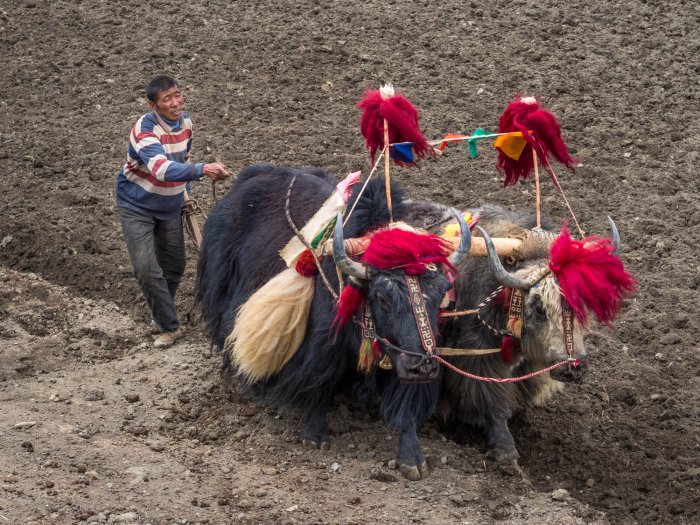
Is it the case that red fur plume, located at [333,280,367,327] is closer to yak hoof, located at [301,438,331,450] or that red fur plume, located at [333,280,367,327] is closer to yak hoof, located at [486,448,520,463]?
yak hoof, located at [301,438,331,450]

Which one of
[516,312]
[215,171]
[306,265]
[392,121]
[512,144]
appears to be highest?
[392,121]

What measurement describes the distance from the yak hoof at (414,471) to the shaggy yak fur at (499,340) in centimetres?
51

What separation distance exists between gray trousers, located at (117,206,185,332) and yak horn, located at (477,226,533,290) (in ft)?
8.27

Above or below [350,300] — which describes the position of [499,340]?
below

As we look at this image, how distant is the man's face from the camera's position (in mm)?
6254

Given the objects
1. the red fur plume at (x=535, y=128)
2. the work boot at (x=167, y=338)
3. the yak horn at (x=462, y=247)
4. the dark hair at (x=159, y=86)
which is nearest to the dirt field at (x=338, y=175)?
the work boot at (x=167, y=338)

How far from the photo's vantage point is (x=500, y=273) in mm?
4996

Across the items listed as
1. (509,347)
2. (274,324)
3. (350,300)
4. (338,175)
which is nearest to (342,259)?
(350,300)

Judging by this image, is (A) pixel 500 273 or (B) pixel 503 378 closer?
(A) pixel 500 273

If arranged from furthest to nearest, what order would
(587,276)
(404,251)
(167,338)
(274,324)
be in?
(167,338), (274,324), (587,276), (404,251)

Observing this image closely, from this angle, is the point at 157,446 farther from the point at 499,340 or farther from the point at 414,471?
the point at 499,340

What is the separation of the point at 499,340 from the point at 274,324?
46.5 inches

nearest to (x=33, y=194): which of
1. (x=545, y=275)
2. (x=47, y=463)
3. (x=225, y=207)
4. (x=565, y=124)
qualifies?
(x=225, y=207)

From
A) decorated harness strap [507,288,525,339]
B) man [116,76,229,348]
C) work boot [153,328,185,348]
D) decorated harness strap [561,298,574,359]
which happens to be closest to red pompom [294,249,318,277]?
man [116,76,229,348]
